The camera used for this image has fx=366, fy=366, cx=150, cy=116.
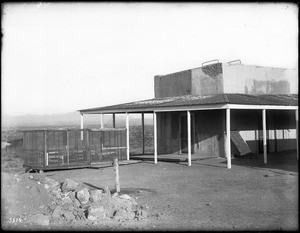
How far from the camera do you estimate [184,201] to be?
30.8 ft

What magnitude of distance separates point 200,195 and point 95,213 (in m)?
3.45

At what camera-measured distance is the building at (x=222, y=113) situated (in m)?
18.8

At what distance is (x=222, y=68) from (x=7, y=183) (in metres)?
14.0

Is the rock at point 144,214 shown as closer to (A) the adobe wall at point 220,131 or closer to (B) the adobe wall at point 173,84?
(A) the adobe wall at point 220,131

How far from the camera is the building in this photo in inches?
739

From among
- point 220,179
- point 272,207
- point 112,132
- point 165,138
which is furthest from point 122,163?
point 272,207

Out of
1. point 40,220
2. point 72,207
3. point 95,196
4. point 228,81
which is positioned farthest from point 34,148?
point 228,81

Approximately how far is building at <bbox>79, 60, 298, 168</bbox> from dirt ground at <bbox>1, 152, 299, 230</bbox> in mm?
2894

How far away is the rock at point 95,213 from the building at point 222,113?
9.62m

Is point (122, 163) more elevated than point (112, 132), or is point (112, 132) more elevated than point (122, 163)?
point (112, 132)

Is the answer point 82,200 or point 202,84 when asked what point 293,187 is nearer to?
point 82,200

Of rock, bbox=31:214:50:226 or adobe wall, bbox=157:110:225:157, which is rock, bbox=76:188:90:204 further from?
adobe wall, bbox=157:110:225:157

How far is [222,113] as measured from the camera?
1869 centimetres

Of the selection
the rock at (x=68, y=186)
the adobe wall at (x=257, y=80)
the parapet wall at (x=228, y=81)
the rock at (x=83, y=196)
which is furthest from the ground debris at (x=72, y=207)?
the adobe wall at (x=257, y=80)
